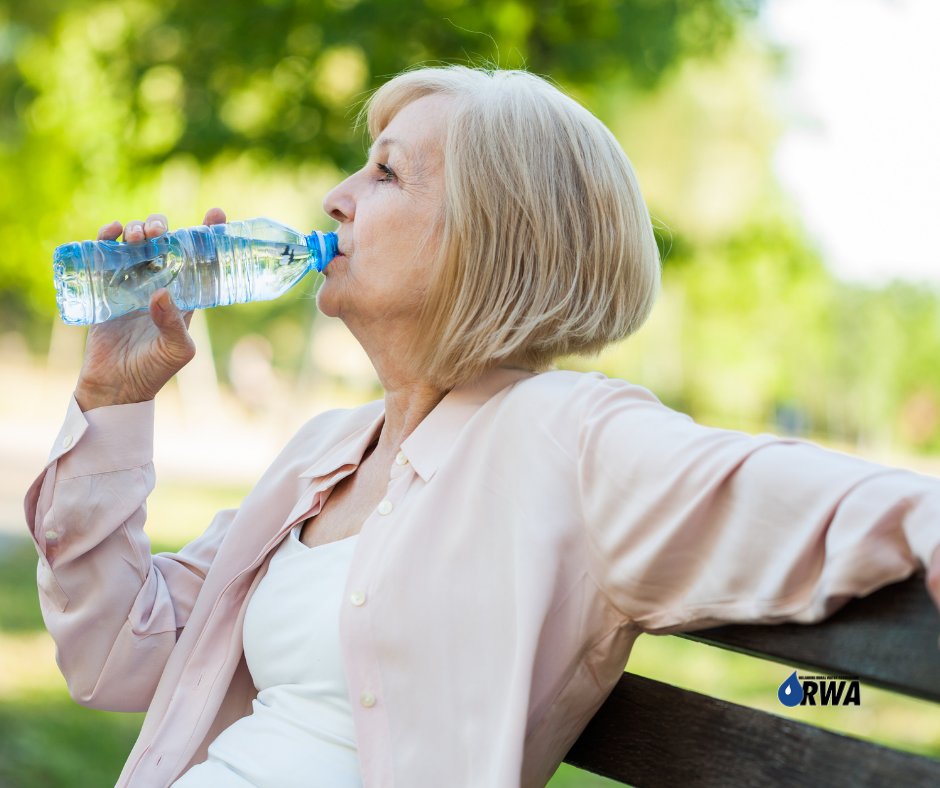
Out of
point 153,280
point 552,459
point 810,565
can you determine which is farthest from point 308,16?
point 810,565

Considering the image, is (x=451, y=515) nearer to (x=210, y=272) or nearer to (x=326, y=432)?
(x=326, y=432)

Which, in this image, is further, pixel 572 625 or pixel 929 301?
pixel 929 301

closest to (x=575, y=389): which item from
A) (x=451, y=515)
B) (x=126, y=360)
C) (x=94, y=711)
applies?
(x=451, y=515)

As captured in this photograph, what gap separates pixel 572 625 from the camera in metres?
1.66

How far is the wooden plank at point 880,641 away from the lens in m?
1.30

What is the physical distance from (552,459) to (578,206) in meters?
0.49

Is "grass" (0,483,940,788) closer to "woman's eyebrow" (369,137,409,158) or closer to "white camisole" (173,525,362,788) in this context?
"white camisole" (173,525,362,788)

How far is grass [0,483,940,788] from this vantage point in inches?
182

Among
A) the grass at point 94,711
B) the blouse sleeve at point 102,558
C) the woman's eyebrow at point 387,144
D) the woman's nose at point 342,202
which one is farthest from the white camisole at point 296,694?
the grass at point 94,711

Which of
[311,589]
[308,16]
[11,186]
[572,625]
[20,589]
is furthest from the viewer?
[11,186]

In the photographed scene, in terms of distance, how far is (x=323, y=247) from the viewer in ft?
6.78

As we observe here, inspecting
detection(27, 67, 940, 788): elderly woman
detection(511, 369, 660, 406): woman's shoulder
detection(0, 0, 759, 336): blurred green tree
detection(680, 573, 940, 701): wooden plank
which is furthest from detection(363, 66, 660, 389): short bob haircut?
detection(0, 0, 759, 336): blurred green tree

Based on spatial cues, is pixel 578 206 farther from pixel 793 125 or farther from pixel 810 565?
pixel 793 125

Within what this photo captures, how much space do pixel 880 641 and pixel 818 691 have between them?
393 mm
